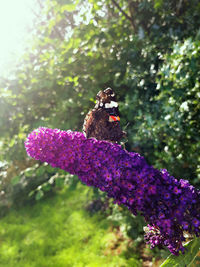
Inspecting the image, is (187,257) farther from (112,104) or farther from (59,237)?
(59,237)

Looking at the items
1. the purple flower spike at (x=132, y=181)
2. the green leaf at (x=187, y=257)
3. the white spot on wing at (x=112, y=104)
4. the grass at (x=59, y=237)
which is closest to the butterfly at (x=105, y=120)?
the white spot on wing at (x=112, y=104)

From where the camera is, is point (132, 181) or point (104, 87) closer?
point (132, 181)

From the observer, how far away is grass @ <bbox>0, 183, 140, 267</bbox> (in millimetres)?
3084

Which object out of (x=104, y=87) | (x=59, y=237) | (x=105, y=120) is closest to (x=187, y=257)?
(x=105, y=120)

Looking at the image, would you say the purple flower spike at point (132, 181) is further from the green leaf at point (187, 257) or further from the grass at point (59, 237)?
the grass at point (59, 237)

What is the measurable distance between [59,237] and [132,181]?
277 centimetres

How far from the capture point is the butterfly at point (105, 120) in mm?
1717

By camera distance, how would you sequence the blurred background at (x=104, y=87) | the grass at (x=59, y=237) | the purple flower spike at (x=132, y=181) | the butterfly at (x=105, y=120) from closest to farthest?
the purple flower spike at (x=132, y=181) < the butterfly at (x=105, y=120) < the blurred background at (x=104, y=87) < the grass at (x=59, y=237)

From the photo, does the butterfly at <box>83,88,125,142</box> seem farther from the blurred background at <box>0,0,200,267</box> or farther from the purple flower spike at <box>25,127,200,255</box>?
the blurred background at <box>0,0,200,267</box>

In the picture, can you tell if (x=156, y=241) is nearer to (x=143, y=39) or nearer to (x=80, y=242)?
(x=143, y=39)

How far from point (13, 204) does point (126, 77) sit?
397 cm

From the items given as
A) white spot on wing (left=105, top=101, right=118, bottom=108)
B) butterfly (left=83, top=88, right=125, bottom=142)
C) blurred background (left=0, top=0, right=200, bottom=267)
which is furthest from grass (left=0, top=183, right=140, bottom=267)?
white spot on wing (left=105, top=101, right=118, bottom=108)

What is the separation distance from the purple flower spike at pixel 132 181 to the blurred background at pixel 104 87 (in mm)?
799

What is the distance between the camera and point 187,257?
4.26 feet
